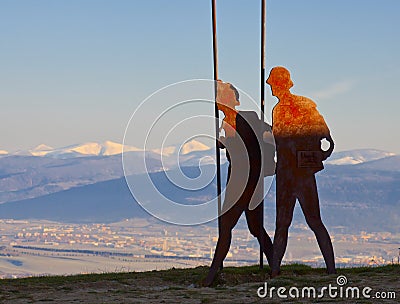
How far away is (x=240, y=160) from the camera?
1570 cm

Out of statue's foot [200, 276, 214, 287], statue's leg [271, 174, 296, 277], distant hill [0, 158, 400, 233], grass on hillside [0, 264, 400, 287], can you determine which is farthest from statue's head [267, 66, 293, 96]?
distant hill [0, 158, 400, 233]

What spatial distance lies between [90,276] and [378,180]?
16571cm

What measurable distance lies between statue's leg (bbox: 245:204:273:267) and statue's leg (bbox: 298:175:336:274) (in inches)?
37.2

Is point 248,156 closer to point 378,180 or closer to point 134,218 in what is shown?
point 134,218

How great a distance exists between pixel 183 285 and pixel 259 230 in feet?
6.40

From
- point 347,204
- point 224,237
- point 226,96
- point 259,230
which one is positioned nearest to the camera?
point 224,237

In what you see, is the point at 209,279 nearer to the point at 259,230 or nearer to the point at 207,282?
the point at 207,282

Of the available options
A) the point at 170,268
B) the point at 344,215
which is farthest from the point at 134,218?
the point at 170,268

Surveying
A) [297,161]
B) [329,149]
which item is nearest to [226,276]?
[297,161]

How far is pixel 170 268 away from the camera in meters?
18.9

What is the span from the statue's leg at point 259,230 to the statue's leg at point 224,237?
391 mm

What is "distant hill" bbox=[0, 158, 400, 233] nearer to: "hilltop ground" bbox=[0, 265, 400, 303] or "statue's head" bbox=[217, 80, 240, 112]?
"hilltop ground" bbox=[0, 265, 400, 303]

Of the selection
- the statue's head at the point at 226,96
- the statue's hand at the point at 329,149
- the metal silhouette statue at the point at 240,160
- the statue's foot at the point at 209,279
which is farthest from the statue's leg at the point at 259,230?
the statue's head at the point at 226,96

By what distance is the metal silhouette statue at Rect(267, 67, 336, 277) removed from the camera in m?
15.5
